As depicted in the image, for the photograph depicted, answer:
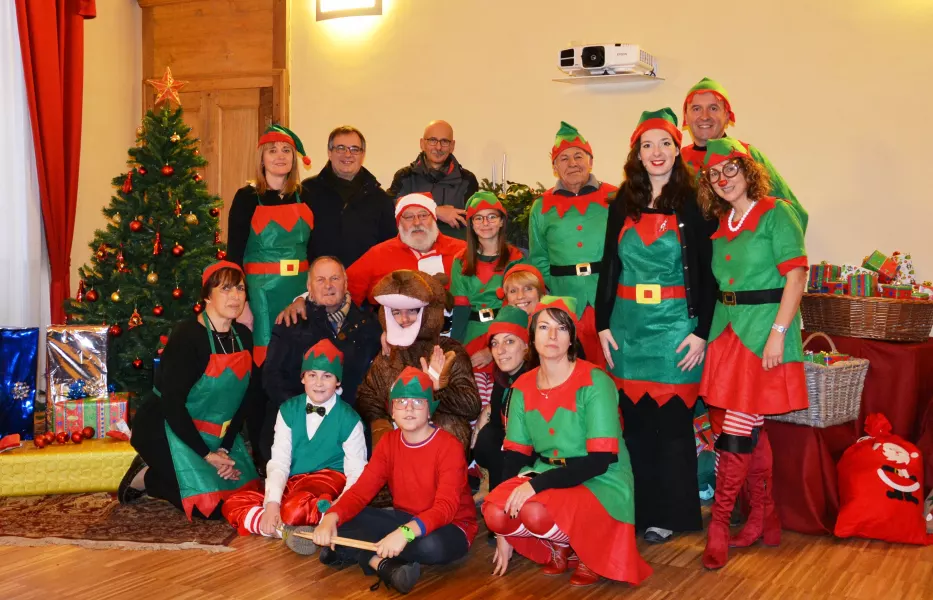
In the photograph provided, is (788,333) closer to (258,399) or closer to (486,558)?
(486,558)

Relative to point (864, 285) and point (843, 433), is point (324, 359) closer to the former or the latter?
point (843, 433)

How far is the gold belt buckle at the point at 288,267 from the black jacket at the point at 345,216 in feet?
0.70

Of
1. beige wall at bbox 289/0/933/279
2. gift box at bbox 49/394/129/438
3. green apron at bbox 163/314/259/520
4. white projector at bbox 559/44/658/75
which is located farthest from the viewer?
white projector at bbox 559/44/658/75

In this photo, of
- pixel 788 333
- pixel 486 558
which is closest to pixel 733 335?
pixel 788 333

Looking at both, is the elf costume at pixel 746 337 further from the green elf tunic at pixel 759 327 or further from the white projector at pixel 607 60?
the white projector at pixel 607 60

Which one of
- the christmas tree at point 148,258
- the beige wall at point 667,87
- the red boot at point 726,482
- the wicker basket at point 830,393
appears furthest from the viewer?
the beige wall at point 667,87

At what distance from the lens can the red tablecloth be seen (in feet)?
12.5

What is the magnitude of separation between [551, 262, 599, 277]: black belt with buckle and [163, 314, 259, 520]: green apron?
1464mm

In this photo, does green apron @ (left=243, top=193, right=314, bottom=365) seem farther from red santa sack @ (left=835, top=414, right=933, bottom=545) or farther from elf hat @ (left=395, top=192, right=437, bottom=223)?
red santa sack @ (left=835, top=414, right=933, bottom=545)

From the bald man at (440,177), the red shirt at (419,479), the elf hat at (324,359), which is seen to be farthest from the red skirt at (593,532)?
the bald man at (440,177)

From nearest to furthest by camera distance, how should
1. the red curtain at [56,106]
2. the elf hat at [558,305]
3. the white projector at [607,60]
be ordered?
1. the elf hat at [558,305]
2. the white projector at [607,60]
3. the red curtain at [56,106]

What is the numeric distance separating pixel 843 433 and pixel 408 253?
2166 mm

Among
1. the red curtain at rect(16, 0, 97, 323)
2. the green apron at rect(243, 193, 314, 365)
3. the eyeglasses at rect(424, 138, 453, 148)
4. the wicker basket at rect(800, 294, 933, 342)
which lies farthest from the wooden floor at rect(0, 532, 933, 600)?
the red curtain at rect(16, 0, 97, 323)

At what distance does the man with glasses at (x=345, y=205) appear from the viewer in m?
4.63
